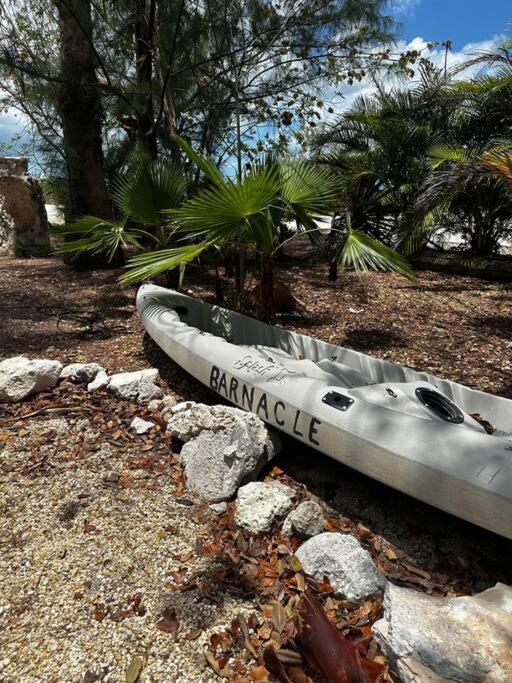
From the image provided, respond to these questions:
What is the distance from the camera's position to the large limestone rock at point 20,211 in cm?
946

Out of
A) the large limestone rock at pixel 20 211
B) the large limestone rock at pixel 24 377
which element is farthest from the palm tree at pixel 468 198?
the large limestone rock at pixel 20 211

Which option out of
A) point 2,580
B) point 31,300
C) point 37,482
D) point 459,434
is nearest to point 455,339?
point 459,434

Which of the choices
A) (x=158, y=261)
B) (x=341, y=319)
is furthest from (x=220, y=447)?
(x=341, y=319)

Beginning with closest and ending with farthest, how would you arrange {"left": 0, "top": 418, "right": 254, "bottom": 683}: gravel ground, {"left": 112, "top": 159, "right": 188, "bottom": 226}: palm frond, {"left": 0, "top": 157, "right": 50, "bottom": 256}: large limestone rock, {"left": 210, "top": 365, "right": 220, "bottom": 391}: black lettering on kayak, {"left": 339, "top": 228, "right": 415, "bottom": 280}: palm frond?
{"left": 0, "top": 418, "right": 254, "bottom": 683}: gravel ground, {"left": 210, "top": 365, "right": 220, "bottom": 391}: black lettering on kayak, {"left": 339, "top": 228, "right": 415, "bottom": 280}: palm frond, {"left": 112, "top": 159, "right": 188, "bottom": 226}: palm frond, {"left": 0, "top": 157, "right": 50, "bottom": 256}: large limestone rock

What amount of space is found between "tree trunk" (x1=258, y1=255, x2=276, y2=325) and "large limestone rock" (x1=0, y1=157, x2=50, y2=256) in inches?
262

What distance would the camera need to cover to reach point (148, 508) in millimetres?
2420

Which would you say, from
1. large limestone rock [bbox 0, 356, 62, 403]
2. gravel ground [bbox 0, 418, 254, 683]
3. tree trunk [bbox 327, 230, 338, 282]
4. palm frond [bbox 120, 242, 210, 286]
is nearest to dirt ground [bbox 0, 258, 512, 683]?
gravel ground [bbox 0, 418, 254, 683]

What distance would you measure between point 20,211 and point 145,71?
4.07 metres

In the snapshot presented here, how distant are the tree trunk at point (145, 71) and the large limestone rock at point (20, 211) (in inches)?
130

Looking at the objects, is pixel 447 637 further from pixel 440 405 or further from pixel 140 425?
pixel 140 425

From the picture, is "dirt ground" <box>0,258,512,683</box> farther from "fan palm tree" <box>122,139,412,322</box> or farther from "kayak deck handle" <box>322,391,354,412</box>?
"fan palm tree" <box>122,139,412,322</box>

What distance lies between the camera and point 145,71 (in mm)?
7449

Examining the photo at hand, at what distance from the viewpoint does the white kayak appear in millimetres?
1957

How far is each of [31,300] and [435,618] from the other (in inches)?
236
